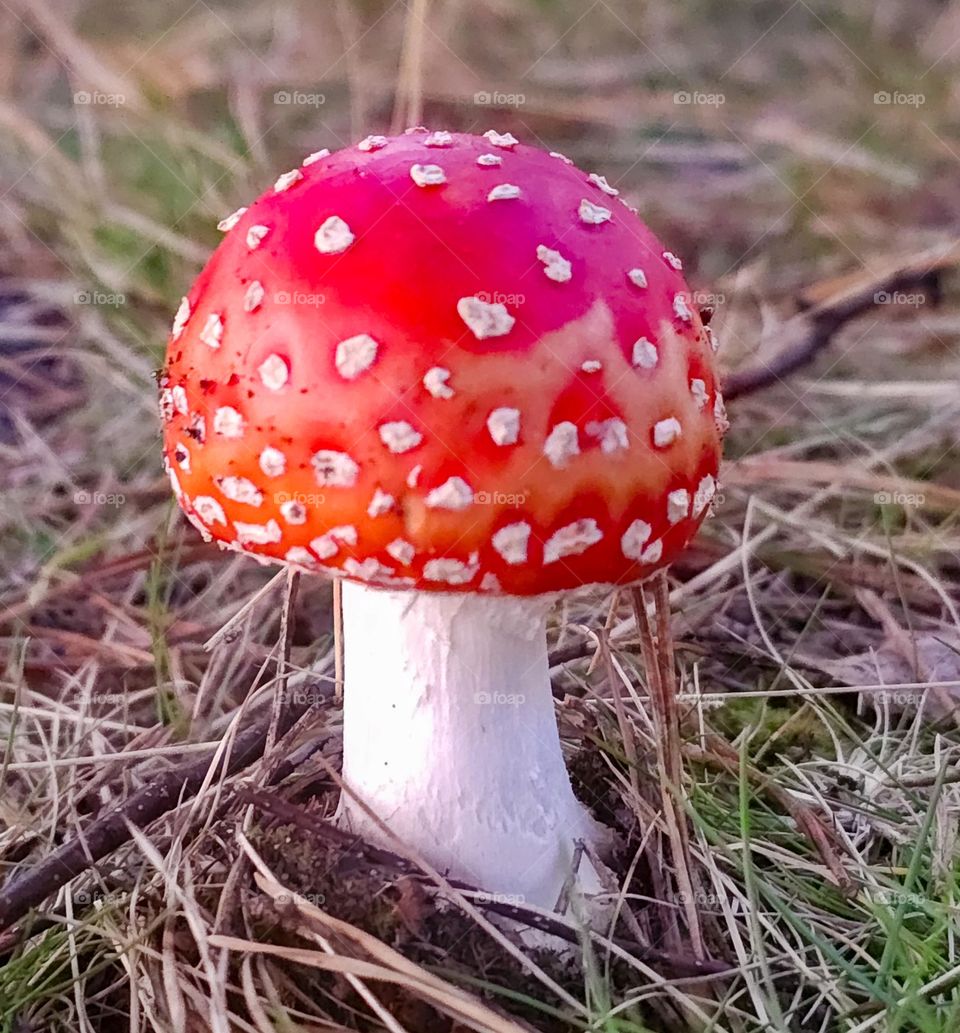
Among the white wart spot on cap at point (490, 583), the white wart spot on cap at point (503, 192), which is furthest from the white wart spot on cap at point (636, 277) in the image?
the white wart spot on cap at point (490, 583)

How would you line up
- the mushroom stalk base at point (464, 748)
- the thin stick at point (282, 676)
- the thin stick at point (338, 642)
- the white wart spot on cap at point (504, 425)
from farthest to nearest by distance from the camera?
the thin stick at point (338, 642)
the thin stick at point (282, 676)
the mushroom stalk base at point (464, 748)
the white wart spot on cap at point (504, 425)

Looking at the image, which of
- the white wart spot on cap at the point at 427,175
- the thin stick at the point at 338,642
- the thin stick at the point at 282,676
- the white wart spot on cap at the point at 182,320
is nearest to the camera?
the white wart spot on cap at the point at 427,175

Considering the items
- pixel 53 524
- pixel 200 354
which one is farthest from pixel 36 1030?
pixel 53 524

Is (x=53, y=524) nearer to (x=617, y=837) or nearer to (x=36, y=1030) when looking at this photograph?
(x=36, y=1030)

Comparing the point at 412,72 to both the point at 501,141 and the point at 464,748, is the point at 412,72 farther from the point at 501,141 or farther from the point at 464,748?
the point at 464,748

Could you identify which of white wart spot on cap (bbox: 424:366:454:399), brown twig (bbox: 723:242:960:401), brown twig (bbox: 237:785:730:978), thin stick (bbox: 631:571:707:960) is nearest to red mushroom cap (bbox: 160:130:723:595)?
white wart spot on cap (bbox: 424:366:454:399)

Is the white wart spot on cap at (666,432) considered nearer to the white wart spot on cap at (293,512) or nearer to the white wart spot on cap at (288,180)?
the white wart spot on cap at (293,512)
